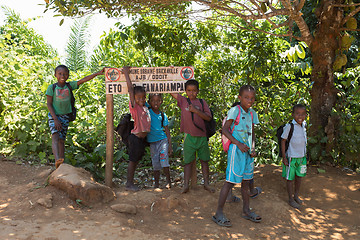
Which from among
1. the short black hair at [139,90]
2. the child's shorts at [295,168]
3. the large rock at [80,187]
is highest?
the short black hair at [139,90]

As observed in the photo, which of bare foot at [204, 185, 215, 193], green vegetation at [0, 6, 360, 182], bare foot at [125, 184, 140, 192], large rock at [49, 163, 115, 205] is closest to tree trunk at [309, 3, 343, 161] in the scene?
green vegetation at [0, 6, 360, 182]

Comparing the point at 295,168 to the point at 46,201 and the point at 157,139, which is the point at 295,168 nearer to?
the point at 157,139

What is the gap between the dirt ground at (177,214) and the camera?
348 centimetres

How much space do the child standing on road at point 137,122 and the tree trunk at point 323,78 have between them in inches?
105

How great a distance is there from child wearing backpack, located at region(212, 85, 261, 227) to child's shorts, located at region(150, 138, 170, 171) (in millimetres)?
1101

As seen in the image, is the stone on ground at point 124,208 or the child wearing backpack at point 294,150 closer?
the stone on ground at point 124,208

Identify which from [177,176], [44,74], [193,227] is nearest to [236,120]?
[193,227]

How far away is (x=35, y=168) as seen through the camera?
17.3 ft

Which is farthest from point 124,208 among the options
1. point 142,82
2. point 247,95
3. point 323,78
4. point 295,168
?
point 323,78

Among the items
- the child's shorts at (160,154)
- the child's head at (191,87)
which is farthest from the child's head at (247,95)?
the child's shorts at (160,154)

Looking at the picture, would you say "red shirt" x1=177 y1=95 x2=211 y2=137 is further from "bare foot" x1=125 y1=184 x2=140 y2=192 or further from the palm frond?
the palm frond

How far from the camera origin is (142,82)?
478 centimetres

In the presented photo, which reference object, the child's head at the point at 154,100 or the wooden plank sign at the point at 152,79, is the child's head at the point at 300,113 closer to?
the wooden plank sign at the point at 152,79

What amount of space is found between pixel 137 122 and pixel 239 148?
1.50 m
